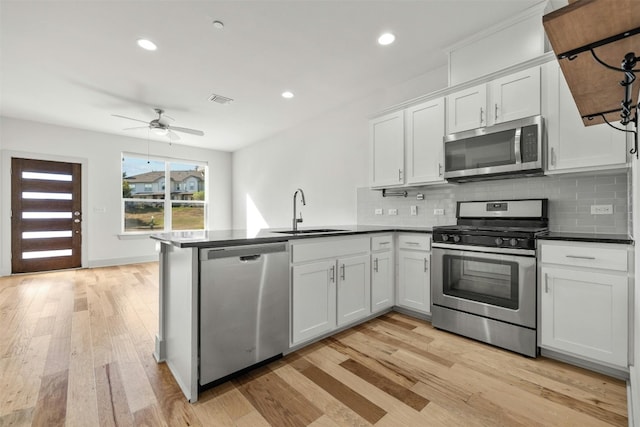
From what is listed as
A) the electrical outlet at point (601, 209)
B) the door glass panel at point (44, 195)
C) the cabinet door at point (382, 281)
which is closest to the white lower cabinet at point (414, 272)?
the cabinet door at point (382, 281)

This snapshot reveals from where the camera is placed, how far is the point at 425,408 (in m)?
1.63

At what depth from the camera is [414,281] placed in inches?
117

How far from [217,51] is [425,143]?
2389 mm

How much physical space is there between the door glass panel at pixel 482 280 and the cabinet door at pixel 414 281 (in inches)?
9.2

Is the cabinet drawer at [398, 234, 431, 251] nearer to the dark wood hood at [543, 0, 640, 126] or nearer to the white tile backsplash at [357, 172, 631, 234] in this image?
the white tile backsplash at [357, 172, 631, 234]

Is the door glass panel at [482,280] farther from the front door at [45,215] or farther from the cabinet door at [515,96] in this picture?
the front door at [45,215]

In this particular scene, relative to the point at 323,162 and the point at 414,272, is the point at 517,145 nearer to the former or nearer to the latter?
the point at 414,272

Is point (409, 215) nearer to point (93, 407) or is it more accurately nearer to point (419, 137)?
point (419, 137)

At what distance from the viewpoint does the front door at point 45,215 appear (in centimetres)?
512

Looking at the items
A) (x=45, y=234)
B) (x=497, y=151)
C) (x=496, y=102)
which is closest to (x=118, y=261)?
(x=45, y=234)

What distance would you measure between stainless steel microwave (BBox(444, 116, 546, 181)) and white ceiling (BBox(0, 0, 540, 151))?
39.2 inches

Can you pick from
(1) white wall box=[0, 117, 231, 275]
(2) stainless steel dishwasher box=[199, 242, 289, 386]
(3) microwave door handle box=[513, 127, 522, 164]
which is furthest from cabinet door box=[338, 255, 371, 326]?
(1) white wall box=[0, 117, 231, 275]

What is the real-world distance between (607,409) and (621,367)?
0.43 meters

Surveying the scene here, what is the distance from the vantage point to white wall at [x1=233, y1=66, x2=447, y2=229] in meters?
4.04
